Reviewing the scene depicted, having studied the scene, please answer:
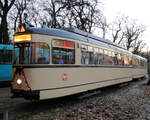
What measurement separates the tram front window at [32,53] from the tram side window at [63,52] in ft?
0.96

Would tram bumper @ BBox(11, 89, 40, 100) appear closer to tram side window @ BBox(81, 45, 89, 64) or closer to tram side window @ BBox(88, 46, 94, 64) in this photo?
tram side window @ BBox(81, 45, 89, 64)

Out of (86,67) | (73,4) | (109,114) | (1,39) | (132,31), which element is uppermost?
(132,31)

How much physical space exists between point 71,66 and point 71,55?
1.48 feet

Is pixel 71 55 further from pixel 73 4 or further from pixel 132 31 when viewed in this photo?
pixel 132 31

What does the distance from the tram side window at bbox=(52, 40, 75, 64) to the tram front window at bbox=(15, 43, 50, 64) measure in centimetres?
29

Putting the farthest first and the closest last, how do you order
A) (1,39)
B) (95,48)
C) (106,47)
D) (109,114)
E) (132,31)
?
(132,31) < (1,39) < (106,47) < (95,48) < (109,114)

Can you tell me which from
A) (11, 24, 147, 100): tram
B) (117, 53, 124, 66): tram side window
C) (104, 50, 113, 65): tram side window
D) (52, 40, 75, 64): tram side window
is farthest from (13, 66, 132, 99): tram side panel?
(117, 53, 124, 66): tram side window

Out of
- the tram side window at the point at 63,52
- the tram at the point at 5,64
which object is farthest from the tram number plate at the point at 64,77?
the tram at the point at 5,64

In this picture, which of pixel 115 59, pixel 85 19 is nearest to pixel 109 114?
pixel 115 59

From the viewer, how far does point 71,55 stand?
648 centimetres

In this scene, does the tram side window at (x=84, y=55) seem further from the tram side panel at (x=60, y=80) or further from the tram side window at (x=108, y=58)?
the tram side window at (x=108, y=58)

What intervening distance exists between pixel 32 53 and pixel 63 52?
4.01 ft

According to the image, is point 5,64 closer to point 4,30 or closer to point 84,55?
point 4,30

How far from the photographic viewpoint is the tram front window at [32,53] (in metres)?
5.40
